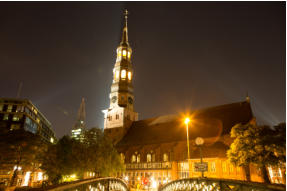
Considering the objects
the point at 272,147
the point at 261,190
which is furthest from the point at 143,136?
the point at 261,190

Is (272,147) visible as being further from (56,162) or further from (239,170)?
(56,162)

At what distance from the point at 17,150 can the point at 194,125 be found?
110ft

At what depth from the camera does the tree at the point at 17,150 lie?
33719 mm

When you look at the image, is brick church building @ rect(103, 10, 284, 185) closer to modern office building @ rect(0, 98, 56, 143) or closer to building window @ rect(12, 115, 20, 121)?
modern office building @ rect(0, 98, 56, 143)

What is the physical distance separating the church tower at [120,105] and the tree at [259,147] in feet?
109

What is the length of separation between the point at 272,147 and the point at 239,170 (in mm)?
12647

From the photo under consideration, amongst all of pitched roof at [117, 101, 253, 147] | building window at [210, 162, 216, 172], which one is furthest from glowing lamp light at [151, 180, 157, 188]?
building window at [210, 162, 216, 172]

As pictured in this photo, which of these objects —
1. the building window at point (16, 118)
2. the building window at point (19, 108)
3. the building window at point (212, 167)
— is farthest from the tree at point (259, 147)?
the building window at point (19, 108)

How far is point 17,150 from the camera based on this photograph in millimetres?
35344

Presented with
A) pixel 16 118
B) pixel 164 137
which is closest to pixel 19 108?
pixel 16 118

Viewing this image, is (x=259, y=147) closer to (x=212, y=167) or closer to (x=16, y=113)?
(x=212, y=167)

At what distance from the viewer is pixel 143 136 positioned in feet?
166

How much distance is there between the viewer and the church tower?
55219 mm

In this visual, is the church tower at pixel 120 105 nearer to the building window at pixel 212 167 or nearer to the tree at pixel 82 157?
the tree at pixel 82 157
